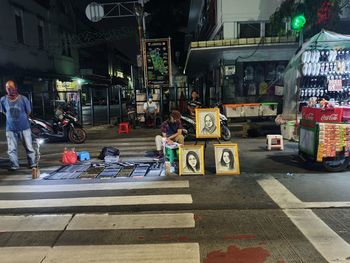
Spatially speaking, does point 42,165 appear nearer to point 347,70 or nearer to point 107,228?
point 107,228

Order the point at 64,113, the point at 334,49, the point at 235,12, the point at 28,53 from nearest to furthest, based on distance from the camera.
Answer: the point at 334,49 → the point at 64,113 → the point at 235,12 → the point at 28,53

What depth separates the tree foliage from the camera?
13.2m

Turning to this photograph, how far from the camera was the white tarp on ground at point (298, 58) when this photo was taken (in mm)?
11641

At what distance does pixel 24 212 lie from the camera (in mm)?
5812

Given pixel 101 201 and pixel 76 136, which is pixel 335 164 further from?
pixel 76 136

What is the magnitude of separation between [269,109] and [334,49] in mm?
4644

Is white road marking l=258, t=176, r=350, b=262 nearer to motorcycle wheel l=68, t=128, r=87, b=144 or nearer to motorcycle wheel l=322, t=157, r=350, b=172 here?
motorcycle wheel l=322, t=157, r=350, b=172

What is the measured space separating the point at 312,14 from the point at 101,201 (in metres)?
11.1

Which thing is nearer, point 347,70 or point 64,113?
point 347,70

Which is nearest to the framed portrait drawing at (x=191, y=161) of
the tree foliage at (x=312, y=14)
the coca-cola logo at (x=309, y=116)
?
the coca-cola logo at (x=309, y=116)

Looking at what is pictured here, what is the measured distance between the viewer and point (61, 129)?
13.2 m

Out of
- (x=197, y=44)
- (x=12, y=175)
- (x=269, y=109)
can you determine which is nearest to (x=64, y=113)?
(x=12, y=175)

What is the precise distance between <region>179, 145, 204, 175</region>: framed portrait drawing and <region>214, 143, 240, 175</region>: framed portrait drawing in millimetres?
340

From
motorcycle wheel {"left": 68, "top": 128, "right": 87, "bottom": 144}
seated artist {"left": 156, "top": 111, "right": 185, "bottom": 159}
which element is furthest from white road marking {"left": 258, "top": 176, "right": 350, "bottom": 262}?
motorcycle wheel {"left": 68, "top": 128, "right": 87, "bottom": 144}
